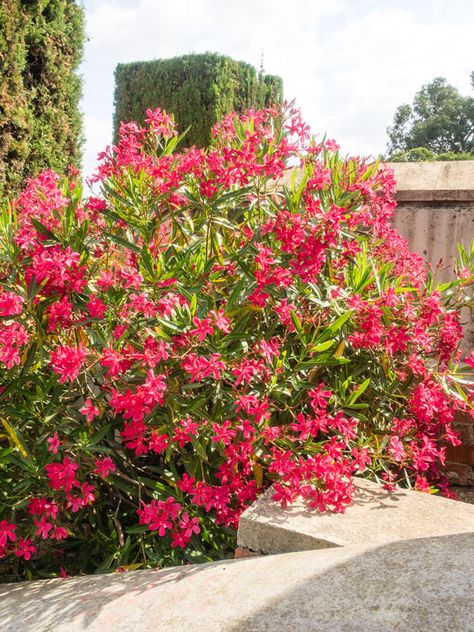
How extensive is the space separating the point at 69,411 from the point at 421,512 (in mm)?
1447

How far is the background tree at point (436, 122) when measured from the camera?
40.3 m

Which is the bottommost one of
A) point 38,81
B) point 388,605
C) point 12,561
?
point 12,561

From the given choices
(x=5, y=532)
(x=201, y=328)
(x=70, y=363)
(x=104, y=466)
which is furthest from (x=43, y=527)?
(x=201, y=328)

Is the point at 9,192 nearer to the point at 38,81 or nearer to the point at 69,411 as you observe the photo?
the point at 38,81

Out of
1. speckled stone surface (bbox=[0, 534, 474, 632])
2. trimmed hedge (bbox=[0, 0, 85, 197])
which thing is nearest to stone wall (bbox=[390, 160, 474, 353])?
speckled stone surface (bbox=[0, 534, 474, 632])

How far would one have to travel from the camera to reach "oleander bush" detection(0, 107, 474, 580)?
2.64m

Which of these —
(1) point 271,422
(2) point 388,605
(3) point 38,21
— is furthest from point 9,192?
(2) point 388,605

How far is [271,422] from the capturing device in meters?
3.00

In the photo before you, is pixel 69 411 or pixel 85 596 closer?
pixel 85 596

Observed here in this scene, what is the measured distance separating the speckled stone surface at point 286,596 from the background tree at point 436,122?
38.9 meters

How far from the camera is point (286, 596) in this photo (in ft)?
6.01

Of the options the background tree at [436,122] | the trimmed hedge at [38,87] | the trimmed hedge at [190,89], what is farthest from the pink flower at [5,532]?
the background tree at [436,122]

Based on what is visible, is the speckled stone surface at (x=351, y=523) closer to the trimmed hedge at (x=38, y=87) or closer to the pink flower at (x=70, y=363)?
the pink flower at (x=70, y=363)

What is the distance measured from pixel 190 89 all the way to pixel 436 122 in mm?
32145
